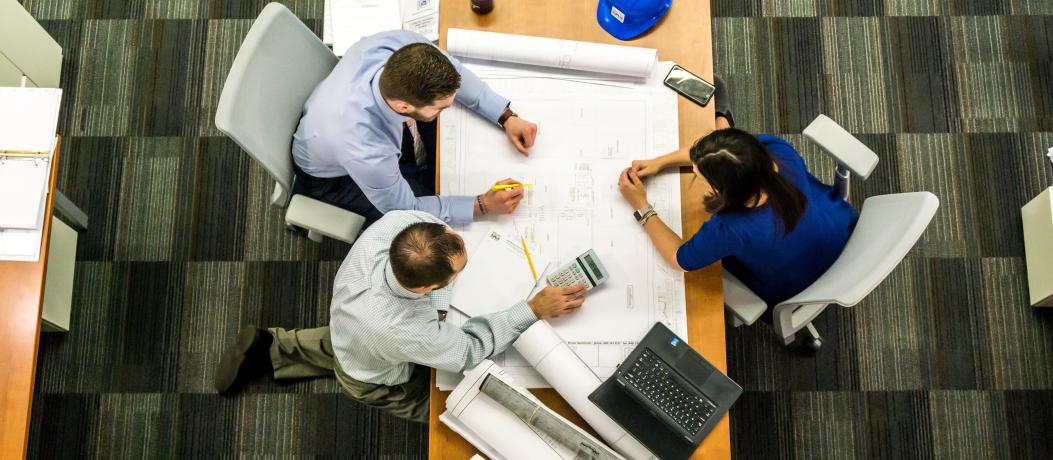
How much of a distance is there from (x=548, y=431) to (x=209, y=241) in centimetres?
164

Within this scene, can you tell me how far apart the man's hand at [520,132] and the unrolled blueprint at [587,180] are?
29 millimetres

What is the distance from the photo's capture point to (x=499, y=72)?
5.83 ft

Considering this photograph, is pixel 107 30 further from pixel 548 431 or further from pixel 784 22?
pixel 784 22

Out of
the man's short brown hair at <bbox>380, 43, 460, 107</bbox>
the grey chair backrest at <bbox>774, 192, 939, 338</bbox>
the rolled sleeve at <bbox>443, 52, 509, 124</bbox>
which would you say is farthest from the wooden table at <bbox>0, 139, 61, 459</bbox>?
the grey chair backrest at <bbox>774, 192, 939, 338</bbox>

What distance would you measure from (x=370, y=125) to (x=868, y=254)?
3.79ft

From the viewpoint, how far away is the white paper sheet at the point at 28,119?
182cm

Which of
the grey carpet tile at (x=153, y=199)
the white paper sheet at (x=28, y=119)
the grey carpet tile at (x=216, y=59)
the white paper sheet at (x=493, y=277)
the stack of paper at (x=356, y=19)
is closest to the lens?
the white paper sheet at (x=493, y=277)

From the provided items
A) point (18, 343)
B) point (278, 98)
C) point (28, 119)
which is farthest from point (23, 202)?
point (278, 98)

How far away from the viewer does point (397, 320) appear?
1495 mm

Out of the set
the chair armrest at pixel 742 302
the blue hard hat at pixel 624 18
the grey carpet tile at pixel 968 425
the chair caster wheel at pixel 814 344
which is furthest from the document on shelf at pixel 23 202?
the grey carpet tile at pixel 968 425

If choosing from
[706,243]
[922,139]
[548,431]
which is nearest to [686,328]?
[706,243]

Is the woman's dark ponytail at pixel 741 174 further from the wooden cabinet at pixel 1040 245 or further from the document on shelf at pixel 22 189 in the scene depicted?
the document on shelf at pixel 22 189

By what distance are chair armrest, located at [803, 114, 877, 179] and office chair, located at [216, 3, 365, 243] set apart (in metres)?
1.14

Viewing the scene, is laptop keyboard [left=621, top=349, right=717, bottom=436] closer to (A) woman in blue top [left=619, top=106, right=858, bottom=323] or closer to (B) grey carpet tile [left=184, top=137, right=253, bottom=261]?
(A) woman in blue top [left=619, top=106, right=858, bottom=323]
